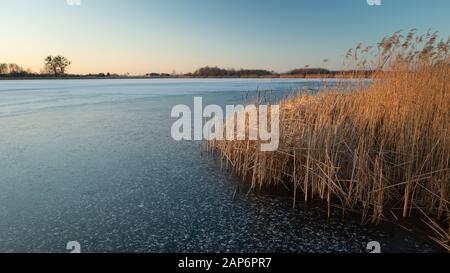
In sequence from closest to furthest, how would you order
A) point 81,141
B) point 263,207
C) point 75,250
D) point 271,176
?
point 75,250
point 263,207
point 271,176
point 81,141

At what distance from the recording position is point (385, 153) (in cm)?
320

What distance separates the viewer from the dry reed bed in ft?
9.60

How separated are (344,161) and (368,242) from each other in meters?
1.19

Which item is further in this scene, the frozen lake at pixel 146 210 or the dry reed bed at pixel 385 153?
the dry reed bed at pixel 385 153

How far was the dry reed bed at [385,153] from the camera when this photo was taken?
115 inches

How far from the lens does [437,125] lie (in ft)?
10.4

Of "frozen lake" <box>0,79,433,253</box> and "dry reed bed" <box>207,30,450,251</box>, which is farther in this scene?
"dry reed bed" <box>207,30,450,251</box>

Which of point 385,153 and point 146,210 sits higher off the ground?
point 385,153

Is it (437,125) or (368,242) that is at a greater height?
(437,125)
